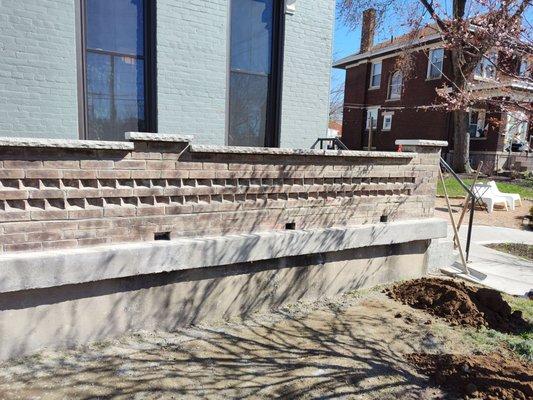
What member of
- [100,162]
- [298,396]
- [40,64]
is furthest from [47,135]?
[298,396]

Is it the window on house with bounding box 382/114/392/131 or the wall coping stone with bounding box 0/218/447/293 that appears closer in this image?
the wall coping stone with bounding box 0/218/447/293

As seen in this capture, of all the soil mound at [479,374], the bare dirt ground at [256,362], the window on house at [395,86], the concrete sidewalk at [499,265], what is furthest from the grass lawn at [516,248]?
the window on house at [395,86]

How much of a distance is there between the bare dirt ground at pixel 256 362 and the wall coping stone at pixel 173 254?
611 mm

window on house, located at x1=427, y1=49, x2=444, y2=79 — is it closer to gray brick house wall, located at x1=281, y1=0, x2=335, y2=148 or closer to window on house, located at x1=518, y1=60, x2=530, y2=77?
gray brick house wall, located at x1=281, y1=0, x2=335, y2=148

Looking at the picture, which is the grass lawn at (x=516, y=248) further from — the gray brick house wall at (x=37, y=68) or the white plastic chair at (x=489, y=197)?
the gray brick house wall at (x=37, y=68)

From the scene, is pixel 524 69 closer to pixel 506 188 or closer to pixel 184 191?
pixel 184 191

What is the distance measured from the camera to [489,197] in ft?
37.6

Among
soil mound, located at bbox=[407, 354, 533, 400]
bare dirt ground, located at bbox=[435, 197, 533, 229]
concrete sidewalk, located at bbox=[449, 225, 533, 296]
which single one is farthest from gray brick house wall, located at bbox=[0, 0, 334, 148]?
bare dirt ground, located at bbox=[435, 197, 533, 229]

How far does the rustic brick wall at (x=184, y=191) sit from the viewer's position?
10.1ft

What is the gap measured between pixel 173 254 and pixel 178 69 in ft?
8.44

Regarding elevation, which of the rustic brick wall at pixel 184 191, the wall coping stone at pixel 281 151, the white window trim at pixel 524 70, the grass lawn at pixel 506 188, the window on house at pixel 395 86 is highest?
the window on house at pixel 395 86

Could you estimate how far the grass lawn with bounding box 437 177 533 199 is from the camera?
14.0m

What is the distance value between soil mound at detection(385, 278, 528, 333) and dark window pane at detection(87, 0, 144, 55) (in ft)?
13.7

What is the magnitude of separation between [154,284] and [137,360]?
624mm
